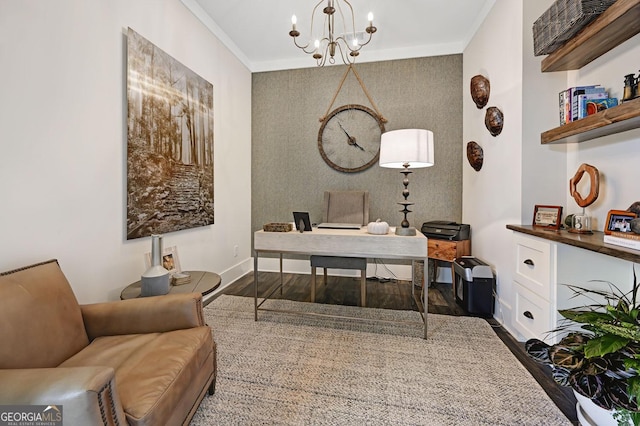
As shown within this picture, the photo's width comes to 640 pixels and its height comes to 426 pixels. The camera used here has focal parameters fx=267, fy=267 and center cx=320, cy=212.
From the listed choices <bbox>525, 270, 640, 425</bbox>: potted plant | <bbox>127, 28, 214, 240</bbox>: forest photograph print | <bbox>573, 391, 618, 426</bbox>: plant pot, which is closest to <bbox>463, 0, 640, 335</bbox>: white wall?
<bbox>525, 270, 640, 425</bbox>: potted plant

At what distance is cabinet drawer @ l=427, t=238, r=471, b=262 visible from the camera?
9.88ft

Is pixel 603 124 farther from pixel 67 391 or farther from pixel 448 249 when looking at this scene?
pixel 67 391

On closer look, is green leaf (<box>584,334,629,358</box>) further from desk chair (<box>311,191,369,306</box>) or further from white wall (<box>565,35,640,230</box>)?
desk chair (<box>311,191,369,306</box>)

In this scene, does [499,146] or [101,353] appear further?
[499,146]

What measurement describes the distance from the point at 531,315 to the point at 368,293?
1.56 m

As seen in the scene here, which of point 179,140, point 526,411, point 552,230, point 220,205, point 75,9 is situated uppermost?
point 75,9

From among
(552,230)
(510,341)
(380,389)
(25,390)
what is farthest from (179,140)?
(510,341)

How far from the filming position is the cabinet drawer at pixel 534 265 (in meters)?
1.79

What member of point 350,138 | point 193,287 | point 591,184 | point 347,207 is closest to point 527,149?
point 591,184

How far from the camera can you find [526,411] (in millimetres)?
1406

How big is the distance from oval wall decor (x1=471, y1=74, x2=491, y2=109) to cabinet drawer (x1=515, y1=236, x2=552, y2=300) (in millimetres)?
1512

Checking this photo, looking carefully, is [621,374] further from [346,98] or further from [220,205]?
[346,98]

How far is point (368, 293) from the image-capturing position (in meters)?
3.16

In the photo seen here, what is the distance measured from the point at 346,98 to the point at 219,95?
64.7 inches
